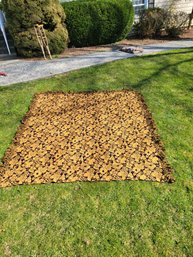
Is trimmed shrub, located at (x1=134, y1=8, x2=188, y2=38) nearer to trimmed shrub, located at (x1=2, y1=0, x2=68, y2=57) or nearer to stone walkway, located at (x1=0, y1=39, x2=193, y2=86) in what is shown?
stone walkway, located at (x1=0, y1=39, x2=193, y2=86)

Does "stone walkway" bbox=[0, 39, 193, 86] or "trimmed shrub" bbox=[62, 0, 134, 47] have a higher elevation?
"trimmed shrub" bbox=[62, 0, 134, 47]

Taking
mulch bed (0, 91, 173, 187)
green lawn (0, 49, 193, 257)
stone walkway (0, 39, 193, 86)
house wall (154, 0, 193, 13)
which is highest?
house wall (154, 0, 193, 13)

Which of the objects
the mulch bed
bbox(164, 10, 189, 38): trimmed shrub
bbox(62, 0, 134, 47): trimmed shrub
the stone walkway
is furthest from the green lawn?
bbox(164, 10, 189, 38): trimmed shrub

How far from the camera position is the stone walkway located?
7.45m

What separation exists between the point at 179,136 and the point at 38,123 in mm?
2904

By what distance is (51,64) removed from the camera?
8312 millimetres

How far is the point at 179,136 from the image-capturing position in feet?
14.8

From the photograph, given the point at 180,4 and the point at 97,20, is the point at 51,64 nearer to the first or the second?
the point at 97,20

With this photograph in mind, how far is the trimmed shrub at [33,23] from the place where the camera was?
8147mm

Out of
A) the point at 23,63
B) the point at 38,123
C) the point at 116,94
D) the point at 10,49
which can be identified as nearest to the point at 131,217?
the point at 38,123

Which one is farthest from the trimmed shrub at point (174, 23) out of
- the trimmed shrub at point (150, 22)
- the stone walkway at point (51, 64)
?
the stone walkway at point (51, 64)

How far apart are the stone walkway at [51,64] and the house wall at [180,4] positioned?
126 inches

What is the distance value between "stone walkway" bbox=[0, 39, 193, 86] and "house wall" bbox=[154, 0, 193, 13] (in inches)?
126

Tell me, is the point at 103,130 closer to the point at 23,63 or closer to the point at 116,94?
the point at 116,94
